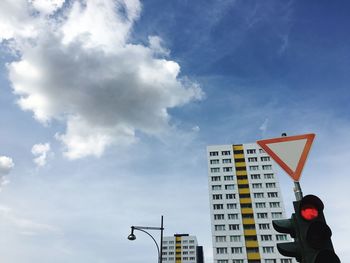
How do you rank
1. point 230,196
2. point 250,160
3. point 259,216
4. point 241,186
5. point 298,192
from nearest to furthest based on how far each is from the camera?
1. point 298,192
2. point 259,216
3. point 230,196
4. point 241,186
5. point 250,160

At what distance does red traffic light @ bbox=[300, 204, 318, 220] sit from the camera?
287 centimetres

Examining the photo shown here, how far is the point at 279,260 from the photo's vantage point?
61969 mm

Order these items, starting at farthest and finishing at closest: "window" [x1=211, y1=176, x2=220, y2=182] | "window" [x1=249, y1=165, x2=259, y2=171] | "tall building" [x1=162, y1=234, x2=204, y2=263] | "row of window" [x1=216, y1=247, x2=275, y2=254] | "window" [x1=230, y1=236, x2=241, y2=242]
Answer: "tall building" [x1=162, y1=234, x2=204, y2=263], "window" [x1=249, y1=165, x2=259, y2=171], "window" [x1=211, y1=176, x2=220, y2=182], "window" [x1=230, y1=236, x2=241, y2=242], "row of window" [x1=216, y1=247, x2=275, y2=254]

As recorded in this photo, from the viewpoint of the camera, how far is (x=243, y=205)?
71.7m

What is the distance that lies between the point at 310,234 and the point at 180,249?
145167mm

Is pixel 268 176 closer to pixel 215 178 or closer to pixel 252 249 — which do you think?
pixel 215 178

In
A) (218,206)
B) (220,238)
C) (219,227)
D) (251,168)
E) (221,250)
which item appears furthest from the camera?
(251,168)

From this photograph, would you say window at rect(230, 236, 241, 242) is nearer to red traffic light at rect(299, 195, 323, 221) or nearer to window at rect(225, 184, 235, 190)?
window at rect(225, 184, 235, 190)

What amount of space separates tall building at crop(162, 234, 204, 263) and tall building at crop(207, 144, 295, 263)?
241 feet

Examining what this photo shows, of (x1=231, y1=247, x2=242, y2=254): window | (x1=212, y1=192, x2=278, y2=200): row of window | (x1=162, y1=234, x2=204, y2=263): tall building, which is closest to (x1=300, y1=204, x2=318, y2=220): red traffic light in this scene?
(x1=231, y1=247, x2=242, y2=254): window

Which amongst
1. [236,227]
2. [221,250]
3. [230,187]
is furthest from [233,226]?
[230,187]

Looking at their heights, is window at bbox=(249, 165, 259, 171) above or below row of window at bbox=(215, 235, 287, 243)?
above

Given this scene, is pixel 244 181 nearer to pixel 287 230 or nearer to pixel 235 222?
pixel 235 222

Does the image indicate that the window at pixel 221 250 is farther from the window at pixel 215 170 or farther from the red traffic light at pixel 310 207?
the red traffic light at pixel 310 207
